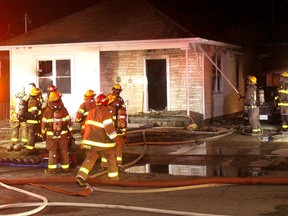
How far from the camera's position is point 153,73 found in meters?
18.6

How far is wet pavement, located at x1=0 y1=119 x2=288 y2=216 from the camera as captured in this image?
23.7ft

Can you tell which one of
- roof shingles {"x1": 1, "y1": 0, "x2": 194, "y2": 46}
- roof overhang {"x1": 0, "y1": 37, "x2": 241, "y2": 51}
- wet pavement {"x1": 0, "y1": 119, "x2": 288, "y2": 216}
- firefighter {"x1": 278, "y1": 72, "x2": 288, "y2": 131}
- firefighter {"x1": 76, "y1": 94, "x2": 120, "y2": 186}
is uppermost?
roof shingles {"x1": 1, "y1": 0, "x2": 194, "y2": 46}

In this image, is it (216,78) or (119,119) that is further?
(216,78)

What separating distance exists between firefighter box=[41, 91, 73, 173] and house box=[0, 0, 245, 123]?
7132 mm

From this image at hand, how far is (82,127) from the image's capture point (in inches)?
433

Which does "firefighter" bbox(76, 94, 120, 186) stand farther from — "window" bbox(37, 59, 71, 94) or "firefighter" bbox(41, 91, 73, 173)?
"window" bbox(37, 59, 71, 94)

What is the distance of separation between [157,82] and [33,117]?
7249 millimetres

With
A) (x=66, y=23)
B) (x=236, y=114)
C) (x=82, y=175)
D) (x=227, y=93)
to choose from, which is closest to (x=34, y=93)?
(x=82, y=175)

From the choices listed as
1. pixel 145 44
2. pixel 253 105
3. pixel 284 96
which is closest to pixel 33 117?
pixel 145 44

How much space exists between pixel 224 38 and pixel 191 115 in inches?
196

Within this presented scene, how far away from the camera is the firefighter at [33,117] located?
12.1m

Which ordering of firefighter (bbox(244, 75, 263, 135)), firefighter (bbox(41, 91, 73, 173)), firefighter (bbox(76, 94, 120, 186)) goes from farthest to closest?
firefighter (bbox(244, 75, 263, 135))
firefighter (bbox(41, 91, 73, 173))
firefighter (bbox(76, 94, 120, 186))

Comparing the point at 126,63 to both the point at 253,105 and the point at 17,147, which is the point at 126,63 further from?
the point at 17,147

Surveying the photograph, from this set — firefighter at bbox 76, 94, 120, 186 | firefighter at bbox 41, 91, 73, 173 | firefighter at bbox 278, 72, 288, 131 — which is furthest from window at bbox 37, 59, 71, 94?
firefighter at bbox 76, 94, 120, 186
